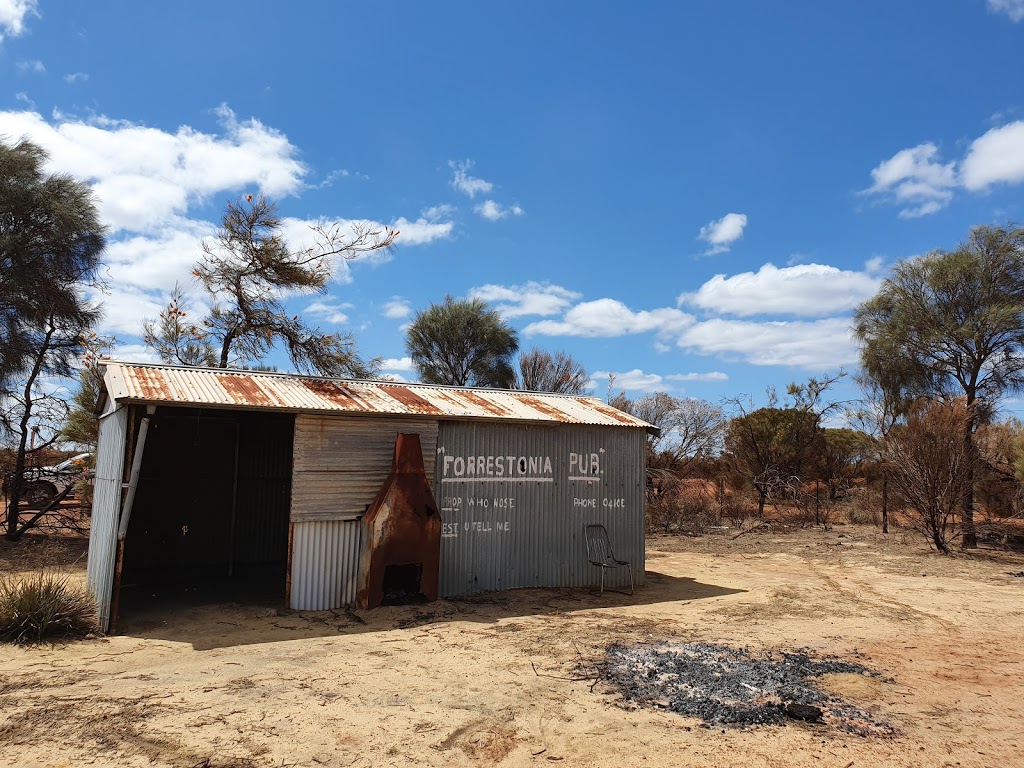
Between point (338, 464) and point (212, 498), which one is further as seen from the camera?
point (212, 498)

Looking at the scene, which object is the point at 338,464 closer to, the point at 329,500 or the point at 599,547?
the point at 329,500

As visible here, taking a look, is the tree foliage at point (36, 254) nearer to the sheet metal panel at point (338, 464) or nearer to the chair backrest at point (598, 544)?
the sheet metal panel at point (338, 464)

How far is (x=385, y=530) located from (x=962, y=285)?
19298 mm

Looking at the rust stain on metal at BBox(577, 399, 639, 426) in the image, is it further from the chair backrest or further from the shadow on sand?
the shadow on sand

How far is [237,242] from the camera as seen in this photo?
1842cm

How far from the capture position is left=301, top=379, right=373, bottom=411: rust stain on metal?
9.65m

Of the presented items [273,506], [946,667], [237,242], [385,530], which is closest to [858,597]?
[946,667]

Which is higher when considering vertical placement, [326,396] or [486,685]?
[326,396]

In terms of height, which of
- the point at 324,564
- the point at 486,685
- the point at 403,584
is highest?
the point at 324,564

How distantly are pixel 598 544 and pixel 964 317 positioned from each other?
15.5 m

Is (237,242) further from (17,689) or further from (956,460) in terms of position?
(956,460)

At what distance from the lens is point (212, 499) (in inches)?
522

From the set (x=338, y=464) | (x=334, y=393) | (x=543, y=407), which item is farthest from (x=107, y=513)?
(x=543, y=407)

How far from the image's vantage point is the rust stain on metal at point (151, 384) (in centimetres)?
819
